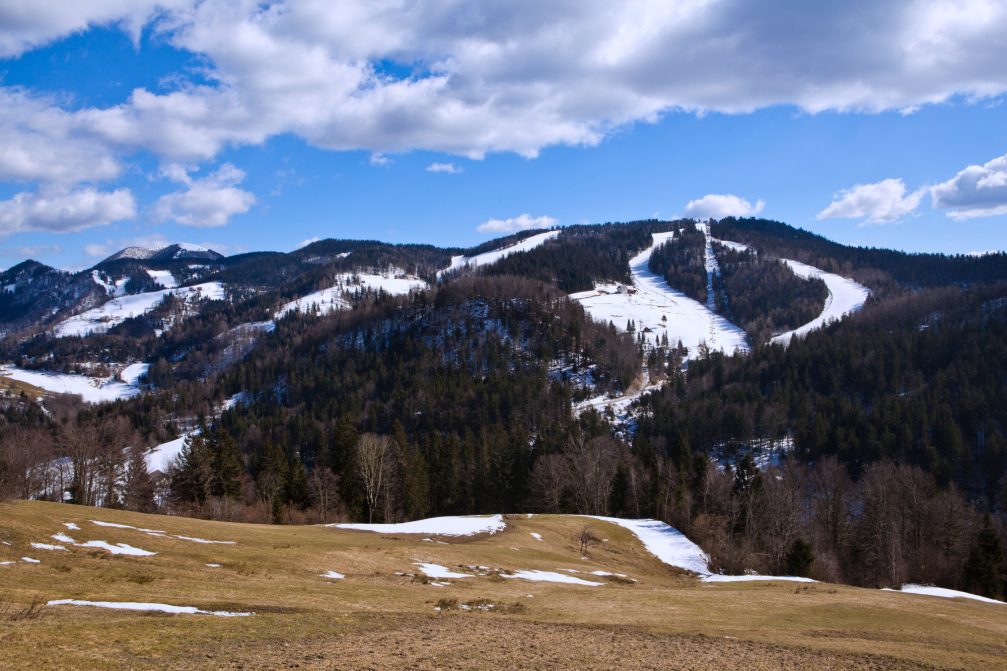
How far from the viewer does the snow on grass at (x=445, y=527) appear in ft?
182

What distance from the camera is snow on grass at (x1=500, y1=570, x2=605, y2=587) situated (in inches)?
1545

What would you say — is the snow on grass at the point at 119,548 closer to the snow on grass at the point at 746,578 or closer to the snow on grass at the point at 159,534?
the snow on grass at the point at 159,534

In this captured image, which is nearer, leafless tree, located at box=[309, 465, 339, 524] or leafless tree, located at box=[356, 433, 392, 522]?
leafless tree, located at box=[309, 465, 339, 524]

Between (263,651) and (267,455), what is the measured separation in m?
72.8

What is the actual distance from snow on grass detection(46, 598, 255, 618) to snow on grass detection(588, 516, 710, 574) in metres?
50.2

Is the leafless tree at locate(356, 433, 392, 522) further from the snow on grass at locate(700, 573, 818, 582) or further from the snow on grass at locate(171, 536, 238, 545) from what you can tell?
the snow on grass at locate(700, 573, 818, 582)

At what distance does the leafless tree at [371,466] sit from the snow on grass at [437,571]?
140 feet

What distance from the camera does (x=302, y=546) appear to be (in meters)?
38.4

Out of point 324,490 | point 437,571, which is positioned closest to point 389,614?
point 437,571

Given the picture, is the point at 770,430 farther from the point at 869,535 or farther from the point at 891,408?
the point at 869,535

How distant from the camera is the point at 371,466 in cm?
7950

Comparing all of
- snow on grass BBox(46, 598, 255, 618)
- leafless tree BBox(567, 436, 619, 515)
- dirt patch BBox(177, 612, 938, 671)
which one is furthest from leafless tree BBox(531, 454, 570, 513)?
snow on grass BBox(46, 598, 255, 618)

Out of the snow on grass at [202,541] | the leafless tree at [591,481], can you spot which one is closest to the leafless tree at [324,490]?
the leafless tree at [591,481]

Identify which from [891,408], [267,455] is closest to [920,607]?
[267,455]
